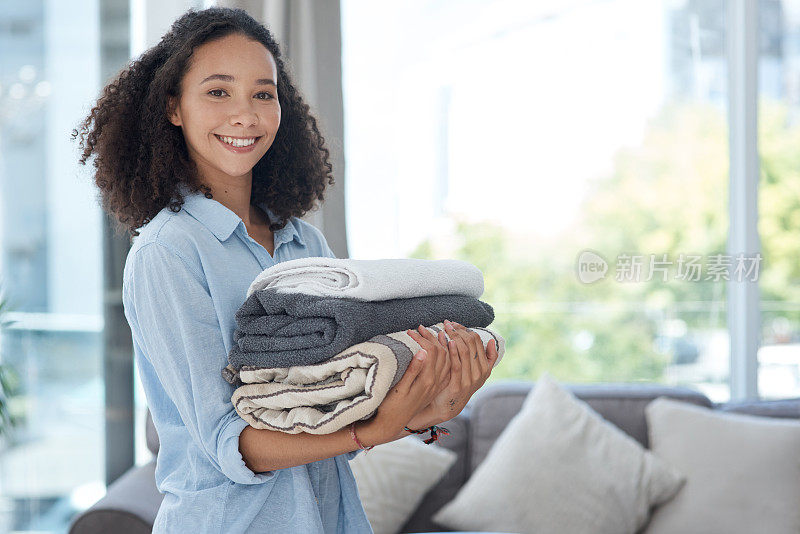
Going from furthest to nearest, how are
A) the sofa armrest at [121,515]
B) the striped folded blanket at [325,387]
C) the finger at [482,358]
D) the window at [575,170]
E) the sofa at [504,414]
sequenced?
the window at [575,170] → the sofa at [504,414] → the sofa armrest at [121,515] → the finger at [482,358] → the striped folded blanket at [325,387]

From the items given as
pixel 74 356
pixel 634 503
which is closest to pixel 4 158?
pixel 74 356

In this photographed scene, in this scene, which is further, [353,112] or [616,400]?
[353,112]

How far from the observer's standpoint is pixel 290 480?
0.96m

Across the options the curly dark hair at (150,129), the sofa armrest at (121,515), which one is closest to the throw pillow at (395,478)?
the sofa armrest at (121,515)

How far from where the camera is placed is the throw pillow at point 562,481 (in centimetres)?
217

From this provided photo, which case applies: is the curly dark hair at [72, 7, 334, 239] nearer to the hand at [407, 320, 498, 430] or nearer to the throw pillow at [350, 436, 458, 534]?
the hand at [407, 320, 498, 430]

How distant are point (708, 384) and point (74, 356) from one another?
2546 millimetres

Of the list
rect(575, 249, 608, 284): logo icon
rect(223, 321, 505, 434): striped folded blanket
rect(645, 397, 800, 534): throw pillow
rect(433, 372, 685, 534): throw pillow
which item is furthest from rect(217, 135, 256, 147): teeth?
rect(575, 249, 608, 284): logo icon

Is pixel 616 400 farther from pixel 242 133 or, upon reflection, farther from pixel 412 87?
pixel 242 133

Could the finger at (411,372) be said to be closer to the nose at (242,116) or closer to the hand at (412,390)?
the hand at (412,390)

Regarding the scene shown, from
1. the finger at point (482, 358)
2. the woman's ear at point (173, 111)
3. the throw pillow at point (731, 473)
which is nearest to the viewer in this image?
the finger at point (482, 358)

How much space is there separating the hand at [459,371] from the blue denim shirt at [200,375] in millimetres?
185

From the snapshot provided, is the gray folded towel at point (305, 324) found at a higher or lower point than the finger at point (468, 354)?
higher

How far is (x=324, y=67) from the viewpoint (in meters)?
2.22
